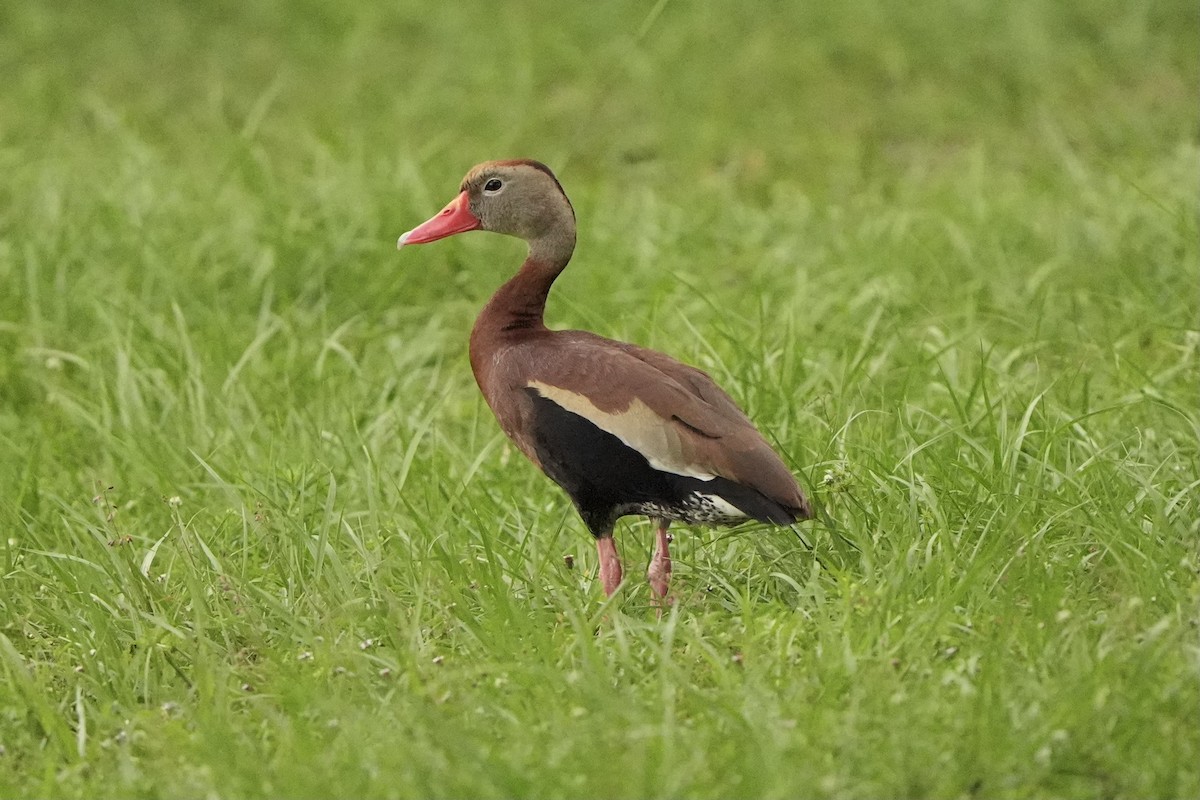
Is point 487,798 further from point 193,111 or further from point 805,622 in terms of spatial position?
point 193,111

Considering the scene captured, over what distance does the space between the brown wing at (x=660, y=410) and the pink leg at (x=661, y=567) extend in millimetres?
288

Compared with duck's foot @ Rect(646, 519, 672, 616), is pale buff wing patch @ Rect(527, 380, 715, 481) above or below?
above

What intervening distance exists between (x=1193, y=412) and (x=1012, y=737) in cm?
171

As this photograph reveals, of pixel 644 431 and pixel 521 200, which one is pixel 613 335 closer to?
pixel 521 200

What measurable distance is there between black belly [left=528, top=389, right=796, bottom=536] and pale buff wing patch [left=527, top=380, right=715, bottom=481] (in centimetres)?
1

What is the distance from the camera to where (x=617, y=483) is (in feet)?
11.7

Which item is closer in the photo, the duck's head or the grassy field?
the grassy field

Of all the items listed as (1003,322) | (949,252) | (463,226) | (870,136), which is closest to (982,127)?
(870,136)

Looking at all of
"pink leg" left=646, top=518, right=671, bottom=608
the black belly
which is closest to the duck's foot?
"pink leg" left=646, top=518, right=671, bottom=608

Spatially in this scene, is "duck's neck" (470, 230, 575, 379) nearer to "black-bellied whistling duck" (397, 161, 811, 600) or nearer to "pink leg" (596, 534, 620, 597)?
"black-bellied whistling duck" (397, 161, 811, 600)

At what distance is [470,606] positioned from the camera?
12.5 feet

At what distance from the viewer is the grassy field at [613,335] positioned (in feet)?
10.1

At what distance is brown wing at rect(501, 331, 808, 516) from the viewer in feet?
11.5

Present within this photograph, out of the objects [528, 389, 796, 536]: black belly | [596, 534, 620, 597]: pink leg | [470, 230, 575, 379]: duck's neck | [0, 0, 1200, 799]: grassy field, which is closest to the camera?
[0, 0, 1200, 799]: grassy field
